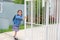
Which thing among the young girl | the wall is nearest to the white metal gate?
the young girl

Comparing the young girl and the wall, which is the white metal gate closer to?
the young girl

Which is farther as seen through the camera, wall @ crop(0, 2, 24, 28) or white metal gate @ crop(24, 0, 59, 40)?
white metal gate @ crop(24, 0, 59, 40)

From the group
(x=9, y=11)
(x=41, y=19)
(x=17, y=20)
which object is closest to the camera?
(x=9, y=11)

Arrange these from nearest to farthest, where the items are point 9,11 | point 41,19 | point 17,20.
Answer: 1. point 9,11
2. point 17,20
3. point 41,19

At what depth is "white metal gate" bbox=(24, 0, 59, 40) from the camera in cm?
482

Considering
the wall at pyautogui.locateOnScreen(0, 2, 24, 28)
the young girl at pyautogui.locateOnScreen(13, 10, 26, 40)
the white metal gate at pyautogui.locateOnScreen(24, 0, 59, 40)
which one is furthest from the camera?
the white metal gate at pyautogui.locateOnScreen(24, 0, 59, 40)

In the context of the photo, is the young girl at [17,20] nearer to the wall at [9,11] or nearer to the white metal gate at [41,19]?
the wall at [9,11]

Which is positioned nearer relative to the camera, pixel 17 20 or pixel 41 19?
pixel 17 20

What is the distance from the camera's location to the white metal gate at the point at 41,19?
4.82m

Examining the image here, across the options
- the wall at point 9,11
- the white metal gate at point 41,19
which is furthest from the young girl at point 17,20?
the white metal gate at point 41,19

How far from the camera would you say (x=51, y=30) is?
5.64m

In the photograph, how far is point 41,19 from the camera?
205 inches

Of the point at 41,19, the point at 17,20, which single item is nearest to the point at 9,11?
the point at 17,20

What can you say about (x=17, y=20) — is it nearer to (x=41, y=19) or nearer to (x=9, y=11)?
(x=9, y=11)
